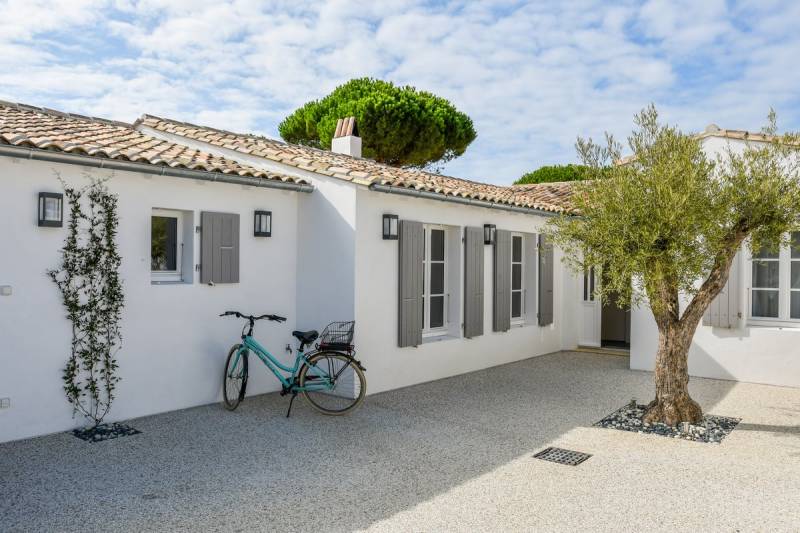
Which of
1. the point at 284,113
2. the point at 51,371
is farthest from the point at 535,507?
the point at 284,113

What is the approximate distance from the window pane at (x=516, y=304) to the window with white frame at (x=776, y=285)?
3880 mm

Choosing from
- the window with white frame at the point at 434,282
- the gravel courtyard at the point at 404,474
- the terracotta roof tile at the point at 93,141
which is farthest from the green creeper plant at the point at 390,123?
the gravel courtyard at the point at 404,474

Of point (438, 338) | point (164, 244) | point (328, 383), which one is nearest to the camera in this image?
point (328, 383)

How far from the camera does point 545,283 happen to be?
472 inches

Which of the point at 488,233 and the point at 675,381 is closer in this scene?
the point at 675,381

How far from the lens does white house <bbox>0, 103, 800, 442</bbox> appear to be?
6.28 m

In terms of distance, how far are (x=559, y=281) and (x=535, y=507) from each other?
847 centimetres

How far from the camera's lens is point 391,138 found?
80.3 ft

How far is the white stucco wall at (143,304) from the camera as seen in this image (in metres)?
6.12

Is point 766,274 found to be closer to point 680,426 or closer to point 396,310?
point 680,426

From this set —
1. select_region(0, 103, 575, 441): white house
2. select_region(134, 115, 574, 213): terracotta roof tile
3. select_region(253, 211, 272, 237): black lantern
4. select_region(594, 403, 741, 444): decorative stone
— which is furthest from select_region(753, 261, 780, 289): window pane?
select_region(253, 211, 272, 237): black lantern

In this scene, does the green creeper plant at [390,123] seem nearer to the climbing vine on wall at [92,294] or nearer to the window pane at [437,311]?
the window pane at [437,311]

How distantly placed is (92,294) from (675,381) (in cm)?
644

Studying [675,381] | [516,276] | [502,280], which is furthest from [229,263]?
[516,276]
